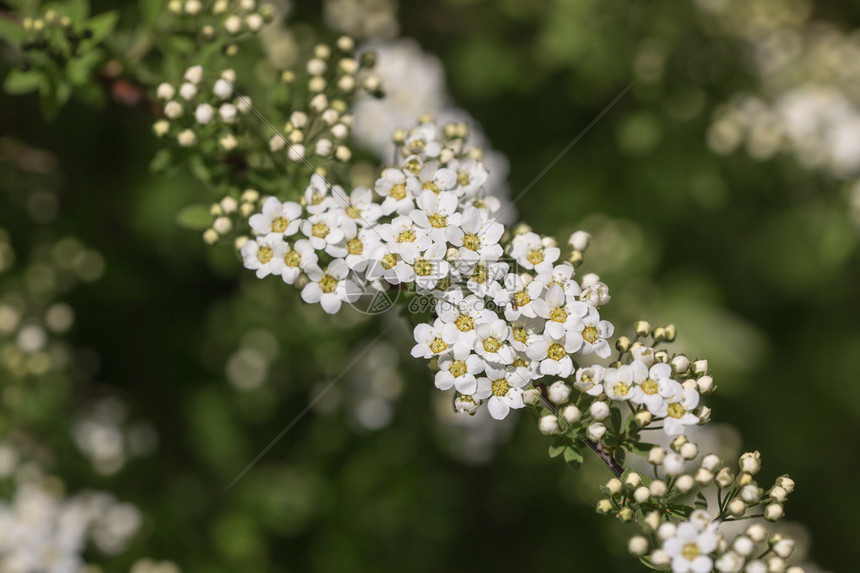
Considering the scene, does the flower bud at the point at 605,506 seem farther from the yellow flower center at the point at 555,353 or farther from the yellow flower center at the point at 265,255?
the yellow flower center at the point at 265,255

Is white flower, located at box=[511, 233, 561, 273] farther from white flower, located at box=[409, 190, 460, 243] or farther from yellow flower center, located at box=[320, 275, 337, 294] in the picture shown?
yellow flower center, located at box=[320, 275, 337, 294]

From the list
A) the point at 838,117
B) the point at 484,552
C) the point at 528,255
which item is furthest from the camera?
the point at 484,552

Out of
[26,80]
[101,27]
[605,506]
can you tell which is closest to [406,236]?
[605,506]

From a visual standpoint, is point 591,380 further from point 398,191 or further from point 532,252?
point 398,191

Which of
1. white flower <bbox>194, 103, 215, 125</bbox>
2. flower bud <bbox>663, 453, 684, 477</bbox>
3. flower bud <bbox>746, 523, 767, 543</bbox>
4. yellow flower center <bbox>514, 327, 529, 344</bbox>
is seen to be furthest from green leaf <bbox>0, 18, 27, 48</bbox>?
flower bud <bbox>746, 523, 767, 543</bbox>

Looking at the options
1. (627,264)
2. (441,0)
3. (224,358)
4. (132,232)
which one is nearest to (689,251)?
(627,264)

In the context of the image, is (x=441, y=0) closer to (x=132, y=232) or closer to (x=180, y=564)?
(x=132, y=232)

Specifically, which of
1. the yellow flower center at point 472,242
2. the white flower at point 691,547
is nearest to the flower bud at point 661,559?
the white flower at point 691,547
